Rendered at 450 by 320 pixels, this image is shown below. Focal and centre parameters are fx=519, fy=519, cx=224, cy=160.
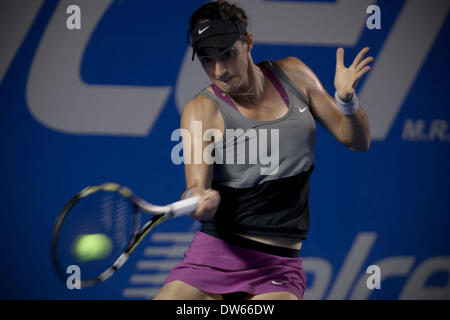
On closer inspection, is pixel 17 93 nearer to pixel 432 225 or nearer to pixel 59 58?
pixel 59 58

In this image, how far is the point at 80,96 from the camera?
3.53 meters

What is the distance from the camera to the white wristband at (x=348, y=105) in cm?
215

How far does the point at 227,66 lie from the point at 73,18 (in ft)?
6.01

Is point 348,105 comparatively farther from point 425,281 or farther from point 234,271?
point 425,281

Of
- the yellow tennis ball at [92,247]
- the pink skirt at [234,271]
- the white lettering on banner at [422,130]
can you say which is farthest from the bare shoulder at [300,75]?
the white lettering on banner at [422,130]

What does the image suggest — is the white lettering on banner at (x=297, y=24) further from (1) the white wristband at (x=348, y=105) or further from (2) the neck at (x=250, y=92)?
(1) the white wristband at (x=348, y=105)

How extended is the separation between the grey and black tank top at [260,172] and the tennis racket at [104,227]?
1.09 ft

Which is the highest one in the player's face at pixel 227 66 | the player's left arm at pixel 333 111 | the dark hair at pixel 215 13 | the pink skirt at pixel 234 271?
the dark hair at pixel 215 13

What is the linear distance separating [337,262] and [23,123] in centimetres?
238

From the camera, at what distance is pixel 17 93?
3555 millimetres

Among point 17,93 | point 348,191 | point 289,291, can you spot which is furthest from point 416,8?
point 17,93

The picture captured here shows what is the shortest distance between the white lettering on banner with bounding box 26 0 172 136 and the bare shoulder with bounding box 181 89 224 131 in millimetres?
1409

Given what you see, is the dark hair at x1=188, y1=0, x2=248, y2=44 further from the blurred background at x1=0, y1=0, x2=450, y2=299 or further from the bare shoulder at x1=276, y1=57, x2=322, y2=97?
A: the blurred background at x1=0, y1=0, x2=450, y2=299

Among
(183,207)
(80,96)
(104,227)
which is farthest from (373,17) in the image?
(104,227)
